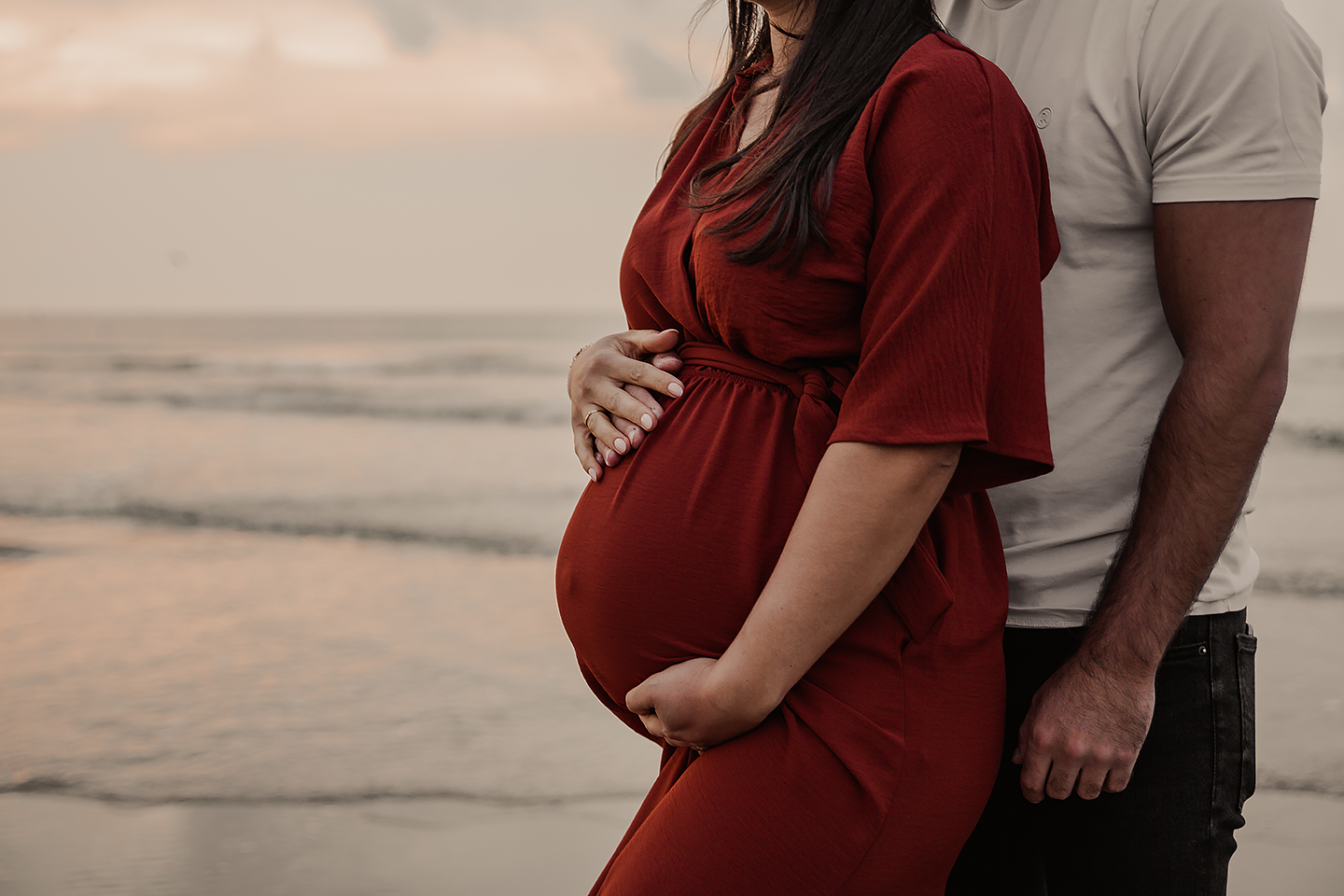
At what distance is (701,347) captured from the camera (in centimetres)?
109

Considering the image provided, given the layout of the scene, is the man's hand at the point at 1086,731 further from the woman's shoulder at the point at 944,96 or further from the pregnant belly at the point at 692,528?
the woman's shoulder at the point at 944,96

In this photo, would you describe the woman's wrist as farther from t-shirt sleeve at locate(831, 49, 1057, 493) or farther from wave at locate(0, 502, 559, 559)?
wave at locate(0, 502, 559, 559)

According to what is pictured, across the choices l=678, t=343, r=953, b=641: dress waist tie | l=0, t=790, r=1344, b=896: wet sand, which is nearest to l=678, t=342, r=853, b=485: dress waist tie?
l=678, t=343, r=953, b=641: dress waist tie

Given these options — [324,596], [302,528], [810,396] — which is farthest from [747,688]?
[302,528]

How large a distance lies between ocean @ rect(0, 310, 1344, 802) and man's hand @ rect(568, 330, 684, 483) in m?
2.22

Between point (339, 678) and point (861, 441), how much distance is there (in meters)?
3.54

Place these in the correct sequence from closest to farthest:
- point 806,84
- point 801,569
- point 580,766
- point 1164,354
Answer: point 801,569, point 806,84, point 1164,354, point 580,766

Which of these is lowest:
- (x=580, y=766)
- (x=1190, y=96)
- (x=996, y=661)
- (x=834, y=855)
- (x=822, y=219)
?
(x=580, y=766)

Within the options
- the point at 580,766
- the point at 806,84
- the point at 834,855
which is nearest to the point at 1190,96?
A: the point at 806,84

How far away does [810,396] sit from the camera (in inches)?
39.3

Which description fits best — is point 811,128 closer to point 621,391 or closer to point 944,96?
point 944,96

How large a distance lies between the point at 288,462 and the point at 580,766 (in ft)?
23.2

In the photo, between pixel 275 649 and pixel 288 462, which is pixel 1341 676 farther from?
pixel 288 462

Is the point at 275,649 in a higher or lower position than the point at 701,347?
lower
